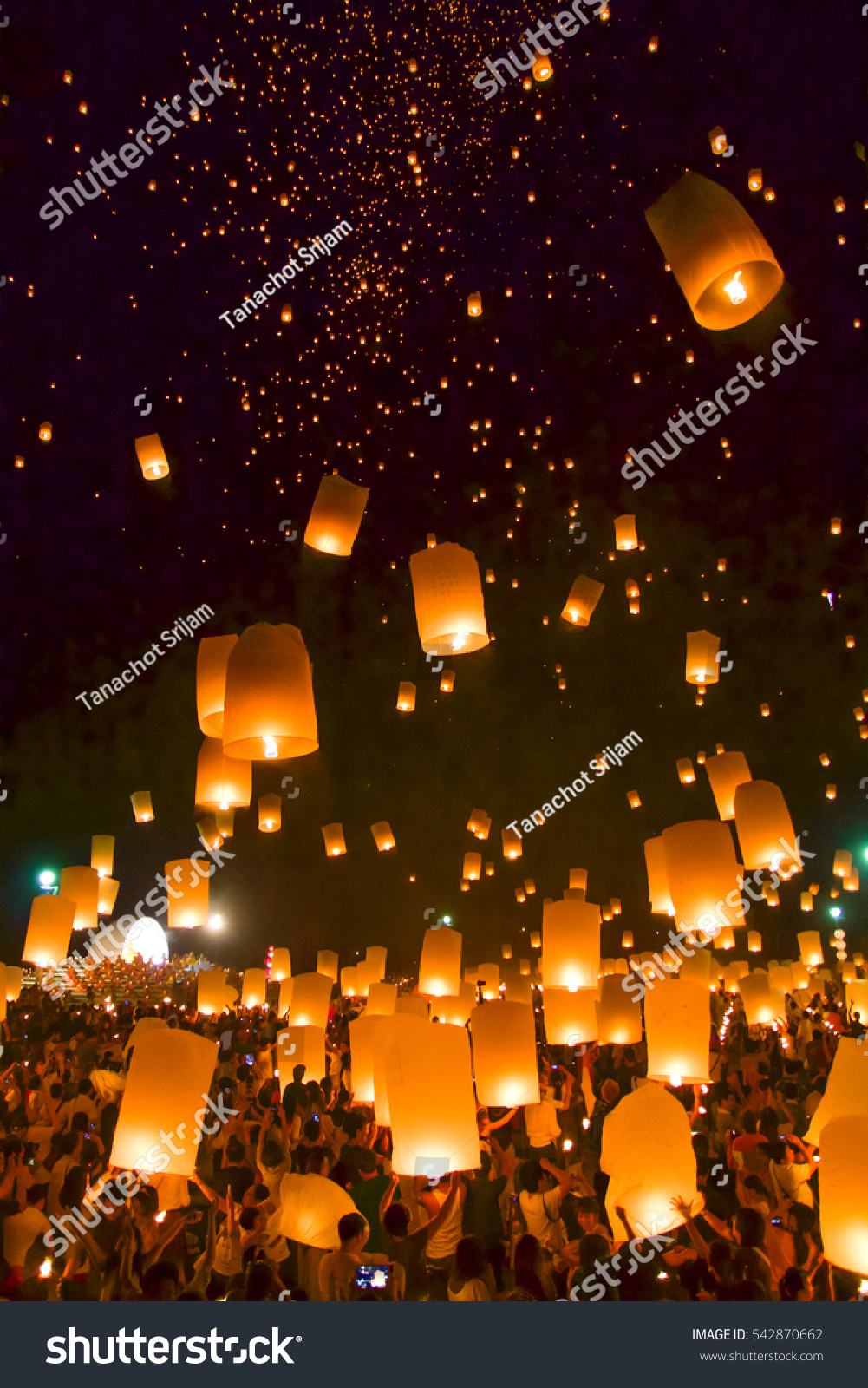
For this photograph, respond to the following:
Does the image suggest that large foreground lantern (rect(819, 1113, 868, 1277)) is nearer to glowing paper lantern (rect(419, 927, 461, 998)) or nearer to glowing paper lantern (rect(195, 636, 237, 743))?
glowing paper lantern (rect(195, 636, 237, 743))

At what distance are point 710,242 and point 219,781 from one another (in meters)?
3.71

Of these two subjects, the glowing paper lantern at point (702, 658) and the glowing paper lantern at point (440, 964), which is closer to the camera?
the glowing paper lantern at point (440, 964)

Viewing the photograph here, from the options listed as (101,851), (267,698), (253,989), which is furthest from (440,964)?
(101,851)

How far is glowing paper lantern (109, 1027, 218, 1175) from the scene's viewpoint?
3.27 metres

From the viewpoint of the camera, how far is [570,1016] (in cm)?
572

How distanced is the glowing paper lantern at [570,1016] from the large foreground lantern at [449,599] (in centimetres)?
283

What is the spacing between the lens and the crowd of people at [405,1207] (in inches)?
115

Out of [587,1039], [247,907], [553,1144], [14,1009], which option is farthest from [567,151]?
[247,907]

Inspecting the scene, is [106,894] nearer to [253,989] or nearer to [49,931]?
[253,989]

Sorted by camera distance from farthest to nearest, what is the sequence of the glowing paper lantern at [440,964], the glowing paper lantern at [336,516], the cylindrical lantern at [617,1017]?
the glowing paper lantern at [440,964] → the cylindrical lantern at [617,1017] → the glowing paper lantern at [336,516]

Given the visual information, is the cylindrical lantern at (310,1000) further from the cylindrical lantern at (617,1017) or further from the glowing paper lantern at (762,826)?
the glowing paper lantern at (762,826)

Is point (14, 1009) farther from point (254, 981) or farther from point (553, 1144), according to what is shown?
point (553, 1144)

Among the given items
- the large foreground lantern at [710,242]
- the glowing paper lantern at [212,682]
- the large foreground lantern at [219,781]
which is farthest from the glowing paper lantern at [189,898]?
the large foreground lantern at [710,242]

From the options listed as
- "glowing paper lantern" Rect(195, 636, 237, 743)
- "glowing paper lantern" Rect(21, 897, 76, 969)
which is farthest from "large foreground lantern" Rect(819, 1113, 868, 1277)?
"glowing paper lantern" Rect(21, 897, 76, 969)
